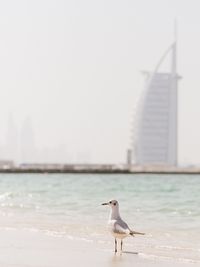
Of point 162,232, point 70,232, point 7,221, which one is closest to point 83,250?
point 70,232

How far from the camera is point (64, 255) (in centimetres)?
972

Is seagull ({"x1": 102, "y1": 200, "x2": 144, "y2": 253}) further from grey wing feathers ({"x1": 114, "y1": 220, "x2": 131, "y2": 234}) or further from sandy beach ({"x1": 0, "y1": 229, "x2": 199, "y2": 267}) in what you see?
sandy beach ({"x1": 0, "y1": 229, "x2": 199, "y2": 267})

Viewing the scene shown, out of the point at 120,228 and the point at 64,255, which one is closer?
the point at 64,255

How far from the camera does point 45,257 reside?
940 cm

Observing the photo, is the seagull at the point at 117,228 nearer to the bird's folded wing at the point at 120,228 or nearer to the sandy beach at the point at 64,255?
the bird's folded wing at the point at 120,228

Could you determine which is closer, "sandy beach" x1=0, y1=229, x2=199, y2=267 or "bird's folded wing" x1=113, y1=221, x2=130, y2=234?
"sandy beach" x1=0, y1=229, x2=199, y2=267

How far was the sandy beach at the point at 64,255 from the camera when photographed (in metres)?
8.96

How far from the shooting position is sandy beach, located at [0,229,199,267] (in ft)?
29.4

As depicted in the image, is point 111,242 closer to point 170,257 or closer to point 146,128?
point 170,257

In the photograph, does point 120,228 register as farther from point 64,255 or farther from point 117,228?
point 64,255

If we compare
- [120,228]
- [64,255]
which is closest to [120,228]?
[120,228]

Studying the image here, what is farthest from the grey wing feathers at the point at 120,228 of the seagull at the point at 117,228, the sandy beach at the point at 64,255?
the sandy beach at the point at 64,255

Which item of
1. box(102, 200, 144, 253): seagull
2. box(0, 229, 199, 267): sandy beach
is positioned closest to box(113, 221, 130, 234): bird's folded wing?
box(102, 200, 144, 253): seagull

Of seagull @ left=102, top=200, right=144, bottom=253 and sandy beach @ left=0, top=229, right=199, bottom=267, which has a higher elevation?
seagull @ left=102, top=200, right=144, bottom=253
